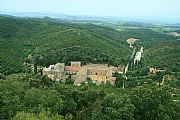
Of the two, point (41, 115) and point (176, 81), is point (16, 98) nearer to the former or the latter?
point (41, 115)

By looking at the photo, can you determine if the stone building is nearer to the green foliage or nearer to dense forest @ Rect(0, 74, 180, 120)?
dense forest @ Rect(0, 74, 180, 120)

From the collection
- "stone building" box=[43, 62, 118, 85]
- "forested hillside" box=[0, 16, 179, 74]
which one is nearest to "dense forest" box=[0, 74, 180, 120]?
"stone building" box=[43, 62, 118, 85]

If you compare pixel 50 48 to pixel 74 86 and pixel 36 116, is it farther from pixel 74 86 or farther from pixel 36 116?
pixel 36 116

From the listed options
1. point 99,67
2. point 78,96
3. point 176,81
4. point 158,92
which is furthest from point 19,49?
point 158,92

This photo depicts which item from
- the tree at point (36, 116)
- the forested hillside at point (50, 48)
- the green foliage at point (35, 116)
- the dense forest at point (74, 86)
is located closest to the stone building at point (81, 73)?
the dense forest at point (74, 86)

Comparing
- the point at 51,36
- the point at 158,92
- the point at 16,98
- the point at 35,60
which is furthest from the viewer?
the point at 51,36

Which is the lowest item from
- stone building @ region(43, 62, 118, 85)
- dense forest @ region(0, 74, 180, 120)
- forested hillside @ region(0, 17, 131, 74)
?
stone building @ region(43, 62, 118, 85)

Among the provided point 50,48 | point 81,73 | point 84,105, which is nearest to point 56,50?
point 50,48

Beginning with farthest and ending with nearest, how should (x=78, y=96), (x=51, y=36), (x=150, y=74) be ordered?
(x=51, y=36)
(x=150, y=74)
(x=78, y=96)
